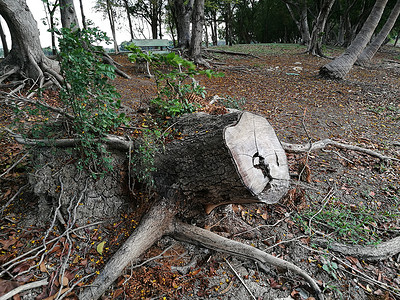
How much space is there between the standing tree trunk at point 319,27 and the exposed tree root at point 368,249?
10.8 m

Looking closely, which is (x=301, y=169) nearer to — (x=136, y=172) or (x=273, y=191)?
(x=273, y=191)

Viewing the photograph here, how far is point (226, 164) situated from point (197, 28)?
7.35 meters

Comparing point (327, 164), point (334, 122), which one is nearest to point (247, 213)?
point (327, 164)

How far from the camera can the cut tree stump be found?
1897mm

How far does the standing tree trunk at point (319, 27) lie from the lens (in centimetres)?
1001

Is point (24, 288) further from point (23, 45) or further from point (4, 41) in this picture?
point (4, 41)

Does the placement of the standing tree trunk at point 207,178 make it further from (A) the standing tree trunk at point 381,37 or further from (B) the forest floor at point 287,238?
(A) the standing tree trunk at point 381,37

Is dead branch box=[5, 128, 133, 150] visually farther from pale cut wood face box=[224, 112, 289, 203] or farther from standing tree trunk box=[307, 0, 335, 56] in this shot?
standing tree trunk box=[307, 0, 335, 56]

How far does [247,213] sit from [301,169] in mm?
1101

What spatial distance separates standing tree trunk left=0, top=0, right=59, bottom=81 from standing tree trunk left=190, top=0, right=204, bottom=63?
467cm

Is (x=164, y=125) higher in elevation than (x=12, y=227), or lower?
higher

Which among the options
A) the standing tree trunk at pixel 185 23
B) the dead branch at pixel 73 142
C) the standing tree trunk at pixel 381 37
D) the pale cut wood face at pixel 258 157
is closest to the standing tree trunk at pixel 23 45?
the dead branch at pixel 73 142

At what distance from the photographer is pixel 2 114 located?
3.83 m

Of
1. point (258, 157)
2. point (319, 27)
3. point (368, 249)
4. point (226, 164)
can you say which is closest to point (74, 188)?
point (226, 164)
